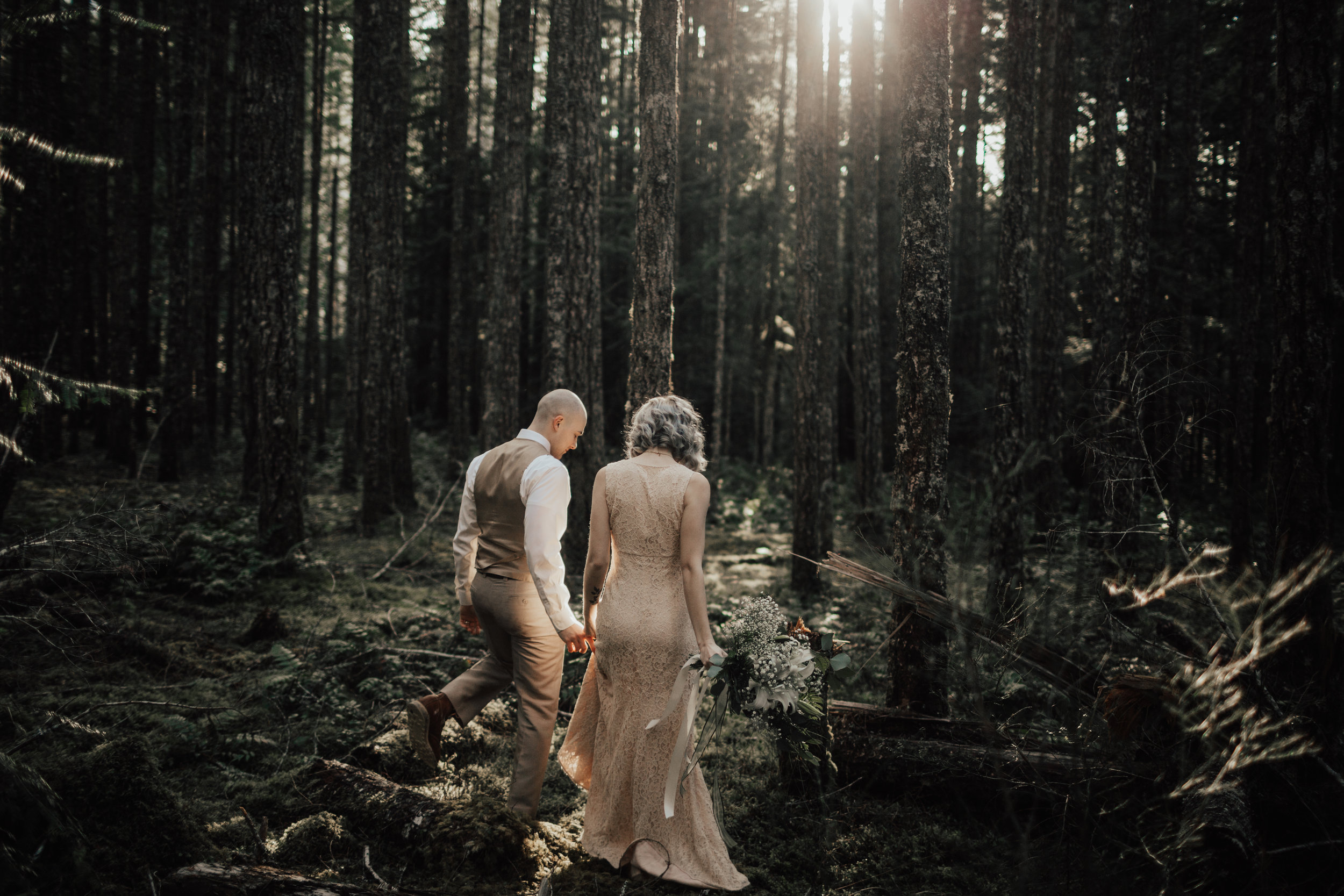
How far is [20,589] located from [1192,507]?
22.6 meters

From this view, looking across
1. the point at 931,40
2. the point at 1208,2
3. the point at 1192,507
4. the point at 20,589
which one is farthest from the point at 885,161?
the point at 20,589

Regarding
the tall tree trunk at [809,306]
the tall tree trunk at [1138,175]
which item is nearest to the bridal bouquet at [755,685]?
the tall tree trunk at [809,306]

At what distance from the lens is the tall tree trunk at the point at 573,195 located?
416 inches

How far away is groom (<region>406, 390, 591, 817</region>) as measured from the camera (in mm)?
4305

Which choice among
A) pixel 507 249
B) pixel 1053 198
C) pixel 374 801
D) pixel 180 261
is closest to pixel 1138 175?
pixel 1053 198

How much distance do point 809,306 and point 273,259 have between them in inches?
287

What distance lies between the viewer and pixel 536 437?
4574 millimetres

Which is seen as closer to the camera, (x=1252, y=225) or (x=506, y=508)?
(x=506, y=508)

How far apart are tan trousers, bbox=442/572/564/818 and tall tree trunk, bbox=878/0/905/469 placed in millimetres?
10741

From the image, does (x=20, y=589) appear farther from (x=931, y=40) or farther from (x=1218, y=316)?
(x=1218, y=316)

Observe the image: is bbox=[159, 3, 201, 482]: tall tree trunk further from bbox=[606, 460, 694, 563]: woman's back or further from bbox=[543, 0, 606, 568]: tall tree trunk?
bbox=[606, 460, 694, 563]: woman's back

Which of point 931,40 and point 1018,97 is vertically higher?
point 1018,97

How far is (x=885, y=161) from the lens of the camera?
18.7 metres

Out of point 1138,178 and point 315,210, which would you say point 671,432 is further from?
point 315,210
